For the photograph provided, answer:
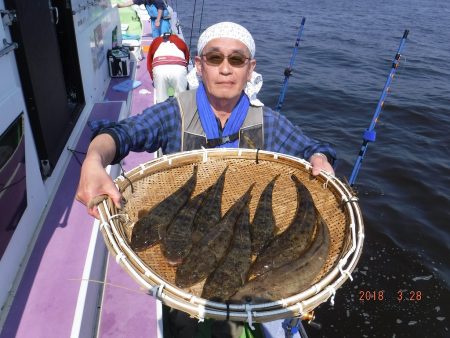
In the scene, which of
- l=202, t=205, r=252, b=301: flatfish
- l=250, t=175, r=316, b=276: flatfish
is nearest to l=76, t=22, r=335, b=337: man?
l=250, t=175, r=316, b=276: flatfish

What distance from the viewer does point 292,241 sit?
3098 mm

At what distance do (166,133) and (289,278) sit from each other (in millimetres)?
1979

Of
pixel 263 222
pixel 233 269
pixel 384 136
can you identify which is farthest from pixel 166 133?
pixel 384 136

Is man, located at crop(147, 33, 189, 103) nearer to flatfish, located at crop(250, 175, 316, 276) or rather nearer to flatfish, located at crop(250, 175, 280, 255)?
flatfish, located at crop(250, 175, 280, 255)

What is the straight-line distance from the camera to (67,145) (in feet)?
17.9

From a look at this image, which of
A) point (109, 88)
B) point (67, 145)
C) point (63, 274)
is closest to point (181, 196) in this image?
point (63, 274)

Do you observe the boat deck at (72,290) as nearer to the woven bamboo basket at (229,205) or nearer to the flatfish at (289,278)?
the woven bamboo basket at (229,205)

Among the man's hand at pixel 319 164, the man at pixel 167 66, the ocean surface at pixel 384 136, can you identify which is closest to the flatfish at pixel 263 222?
the man's hand at pixel 319 164

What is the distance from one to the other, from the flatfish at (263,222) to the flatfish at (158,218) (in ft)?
2.42

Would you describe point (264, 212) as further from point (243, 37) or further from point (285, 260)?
point (243, 37)

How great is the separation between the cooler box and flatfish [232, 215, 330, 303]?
26.7 feet

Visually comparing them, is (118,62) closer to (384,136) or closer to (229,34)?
(229,34)

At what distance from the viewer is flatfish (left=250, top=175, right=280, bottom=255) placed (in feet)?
10.4

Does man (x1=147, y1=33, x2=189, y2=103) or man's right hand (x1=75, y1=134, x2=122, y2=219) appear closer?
man's right hand (x1=75, y1=134, x2=122, y2=219)
